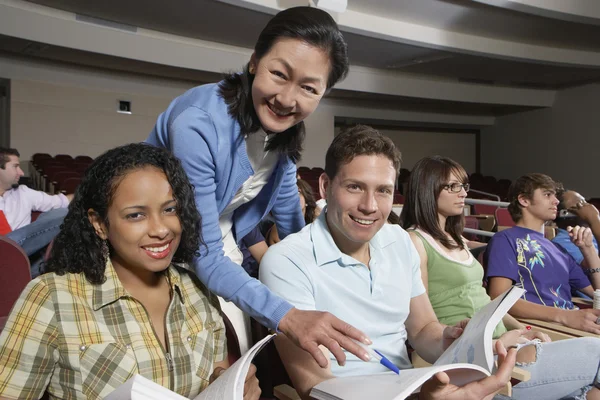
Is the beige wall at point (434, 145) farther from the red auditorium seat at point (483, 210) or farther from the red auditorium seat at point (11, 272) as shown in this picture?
the red auditorium seat at point (11, 272)

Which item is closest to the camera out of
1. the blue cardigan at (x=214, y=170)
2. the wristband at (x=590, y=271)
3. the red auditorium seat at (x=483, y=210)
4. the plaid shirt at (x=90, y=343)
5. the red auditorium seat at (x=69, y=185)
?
the plaid shirt at (x=90, y=343)

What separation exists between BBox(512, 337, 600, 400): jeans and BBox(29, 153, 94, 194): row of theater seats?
4860 millimetres

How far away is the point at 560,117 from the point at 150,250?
485 inches

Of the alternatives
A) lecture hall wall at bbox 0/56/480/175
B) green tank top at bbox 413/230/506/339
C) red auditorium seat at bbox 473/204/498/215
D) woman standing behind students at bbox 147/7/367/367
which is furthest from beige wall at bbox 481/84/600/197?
woman standing behind students at bbox 147/7/367/367

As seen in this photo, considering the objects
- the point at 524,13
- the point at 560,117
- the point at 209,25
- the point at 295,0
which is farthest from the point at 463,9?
the point at 560,117

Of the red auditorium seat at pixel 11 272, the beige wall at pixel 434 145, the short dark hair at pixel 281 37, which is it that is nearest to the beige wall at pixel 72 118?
the beige wall at pixel 434 145

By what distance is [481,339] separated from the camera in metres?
1.04

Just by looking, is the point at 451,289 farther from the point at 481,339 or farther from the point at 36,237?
the point at 36,237

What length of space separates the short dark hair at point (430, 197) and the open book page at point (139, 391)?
61.5 inches

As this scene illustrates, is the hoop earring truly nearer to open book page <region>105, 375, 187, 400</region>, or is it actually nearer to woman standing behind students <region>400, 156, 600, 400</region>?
open book page <region>105, 375, 187, 400</region>

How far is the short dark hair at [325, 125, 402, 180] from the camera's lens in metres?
1.42

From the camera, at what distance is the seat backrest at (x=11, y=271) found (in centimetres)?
165

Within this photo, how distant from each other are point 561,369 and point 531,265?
0.70 meters

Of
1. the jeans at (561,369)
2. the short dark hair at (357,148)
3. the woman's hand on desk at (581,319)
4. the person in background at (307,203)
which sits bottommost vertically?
the jeans at (561,369)
